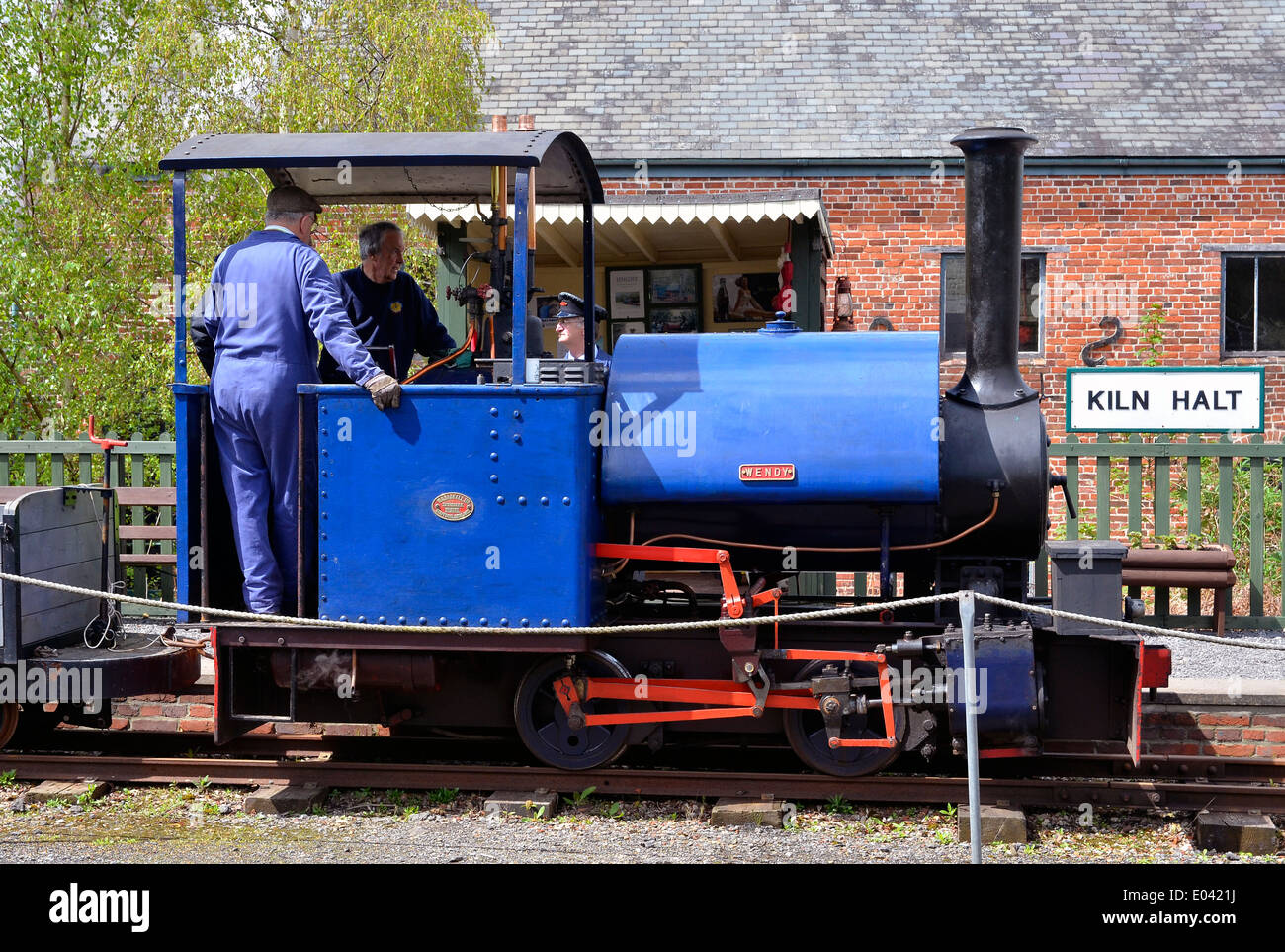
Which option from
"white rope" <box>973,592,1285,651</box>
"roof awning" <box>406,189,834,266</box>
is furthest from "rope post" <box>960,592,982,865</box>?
"roof awning" <box>406,189,834,266</box>

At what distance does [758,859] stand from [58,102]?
998 centimetres

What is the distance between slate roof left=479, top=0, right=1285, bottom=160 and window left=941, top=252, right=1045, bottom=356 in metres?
1.26

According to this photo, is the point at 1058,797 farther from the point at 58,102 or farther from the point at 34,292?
the point at 58,102

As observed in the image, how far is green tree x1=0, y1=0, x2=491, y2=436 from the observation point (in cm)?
1095

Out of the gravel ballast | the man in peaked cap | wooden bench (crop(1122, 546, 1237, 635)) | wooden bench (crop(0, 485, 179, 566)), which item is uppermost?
the man in peaked cap

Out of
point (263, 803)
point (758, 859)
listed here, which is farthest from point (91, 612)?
point (758, 859)

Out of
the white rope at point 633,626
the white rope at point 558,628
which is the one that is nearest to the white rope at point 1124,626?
the white rope at point 633,626

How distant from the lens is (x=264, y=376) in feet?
17.4

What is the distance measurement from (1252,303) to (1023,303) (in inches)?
104

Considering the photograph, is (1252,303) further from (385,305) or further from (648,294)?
(385,305)

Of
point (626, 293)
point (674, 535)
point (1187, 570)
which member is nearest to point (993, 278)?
point (674, 535)

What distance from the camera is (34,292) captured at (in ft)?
35.3

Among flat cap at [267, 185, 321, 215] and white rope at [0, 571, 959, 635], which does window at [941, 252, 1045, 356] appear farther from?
flat cap at [267, 185, 321, 215]

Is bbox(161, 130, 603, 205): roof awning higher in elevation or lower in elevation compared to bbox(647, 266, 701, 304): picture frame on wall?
lower
